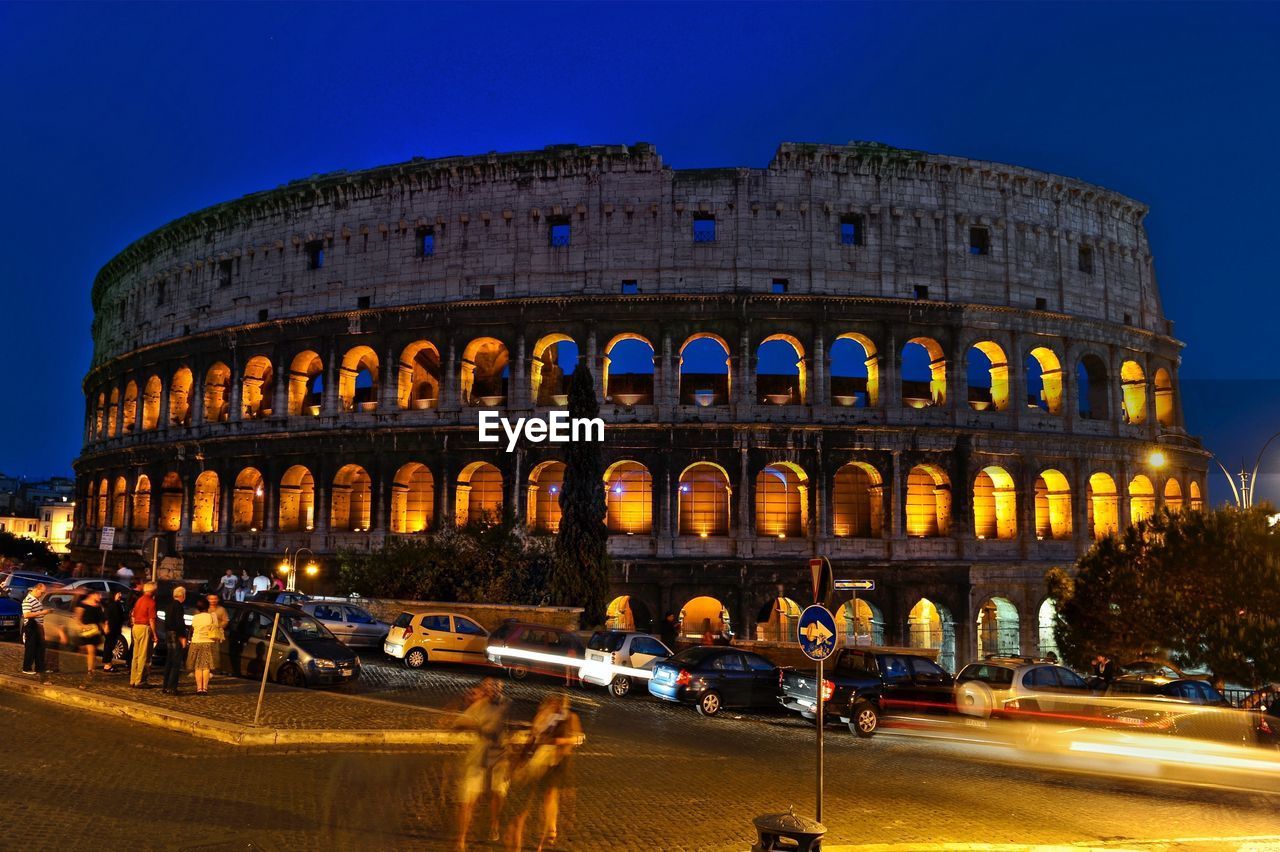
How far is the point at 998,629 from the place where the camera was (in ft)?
107

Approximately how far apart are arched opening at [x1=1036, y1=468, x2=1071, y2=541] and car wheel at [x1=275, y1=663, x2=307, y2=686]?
26.5m

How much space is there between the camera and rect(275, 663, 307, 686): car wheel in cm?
1692

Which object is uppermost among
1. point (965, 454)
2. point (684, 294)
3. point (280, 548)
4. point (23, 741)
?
point (684, 294)

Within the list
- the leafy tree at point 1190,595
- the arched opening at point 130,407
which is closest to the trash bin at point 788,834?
the leafy tree at point 1190,595

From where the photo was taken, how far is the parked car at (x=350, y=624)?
22922mm

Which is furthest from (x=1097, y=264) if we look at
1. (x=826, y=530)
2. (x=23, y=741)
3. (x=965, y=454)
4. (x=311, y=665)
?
(x=23, y=741)

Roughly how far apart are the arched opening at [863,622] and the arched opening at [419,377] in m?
16.7

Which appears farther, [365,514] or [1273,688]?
[365,514]

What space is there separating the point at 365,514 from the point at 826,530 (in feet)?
59.1

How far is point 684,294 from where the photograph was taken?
31656mm

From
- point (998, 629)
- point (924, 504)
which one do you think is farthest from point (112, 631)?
point (998, 629)

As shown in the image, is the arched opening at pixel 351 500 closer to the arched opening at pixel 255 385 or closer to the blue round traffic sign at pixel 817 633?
the arched opening at pixel 255 385

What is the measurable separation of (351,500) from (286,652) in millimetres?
20013

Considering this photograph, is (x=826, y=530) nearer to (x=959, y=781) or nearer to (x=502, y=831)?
(x=959, y=781)
